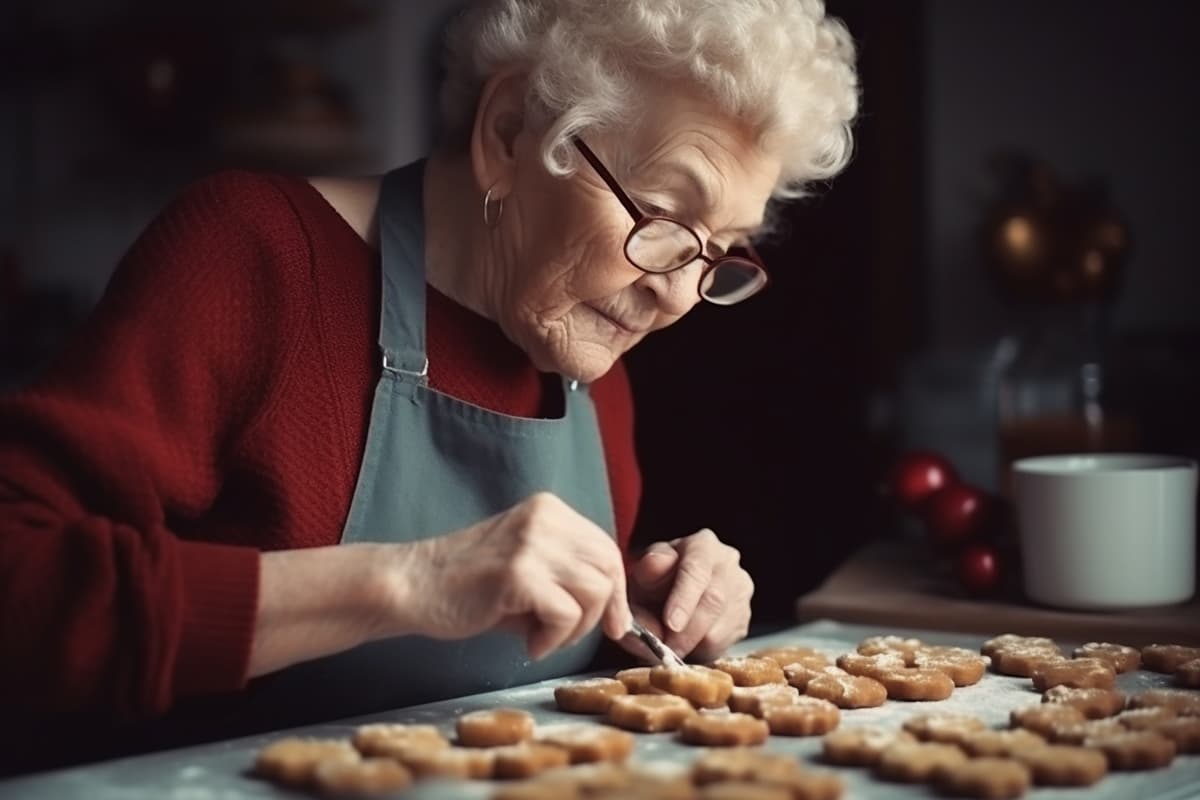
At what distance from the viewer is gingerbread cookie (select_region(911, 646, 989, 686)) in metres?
1.47

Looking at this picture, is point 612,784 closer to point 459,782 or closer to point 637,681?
point 459,782

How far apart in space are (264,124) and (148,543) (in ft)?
10.6

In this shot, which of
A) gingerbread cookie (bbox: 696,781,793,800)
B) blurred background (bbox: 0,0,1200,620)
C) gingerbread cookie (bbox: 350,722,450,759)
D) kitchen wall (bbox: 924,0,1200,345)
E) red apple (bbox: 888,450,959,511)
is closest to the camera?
gingerbread cookie (bbox: 696,781,793,800)

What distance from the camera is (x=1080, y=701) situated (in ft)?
4.38

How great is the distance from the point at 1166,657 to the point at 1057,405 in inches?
45.1

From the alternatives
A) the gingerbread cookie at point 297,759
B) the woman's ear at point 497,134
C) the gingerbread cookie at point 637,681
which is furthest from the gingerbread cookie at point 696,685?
the woman's ear at point 497,134

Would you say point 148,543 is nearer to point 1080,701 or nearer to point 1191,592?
point 1080,701

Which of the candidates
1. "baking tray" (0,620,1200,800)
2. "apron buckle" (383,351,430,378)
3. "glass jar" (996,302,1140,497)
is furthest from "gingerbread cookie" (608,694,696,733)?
"glass jar" (996,302,1140,497)

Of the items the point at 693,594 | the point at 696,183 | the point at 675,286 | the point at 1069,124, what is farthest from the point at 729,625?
the point at 1069,124

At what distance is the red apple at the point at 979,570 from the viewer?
1978 mm

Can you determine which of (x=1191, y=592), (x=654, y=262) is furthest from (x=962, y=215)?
(x=654, y=262)

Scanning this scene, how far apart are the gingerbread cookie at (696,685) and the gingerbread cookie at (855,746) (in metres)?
0.17

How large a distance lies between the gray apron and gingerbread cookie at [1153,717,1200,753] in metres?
0.66

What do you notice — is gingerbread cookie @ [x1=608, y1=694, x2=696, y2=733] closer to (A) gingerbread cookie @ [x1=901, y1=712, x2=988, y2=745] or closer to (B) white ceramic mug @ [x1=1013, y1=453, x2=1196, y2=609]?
(A) gingerbread cookie @ [x1=901, y1=712, x2=988, y2=745]
